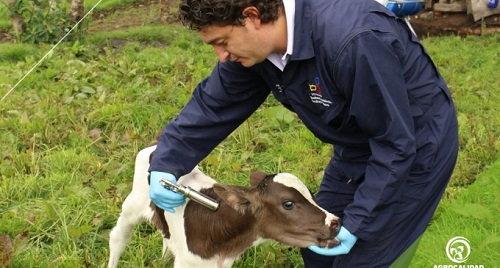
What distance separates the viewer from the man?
262 cm

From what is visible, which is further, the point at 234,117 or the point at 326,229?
the point at 234,117

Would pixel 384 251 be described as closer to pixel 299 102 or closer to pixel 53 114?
pixel 299 102

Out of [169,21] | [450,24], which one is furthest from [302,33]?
[169,21]

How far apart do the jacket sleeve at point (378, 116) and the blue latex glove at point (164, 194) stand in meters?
0.94

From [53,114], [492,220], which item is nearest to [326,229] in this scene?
[492,220]

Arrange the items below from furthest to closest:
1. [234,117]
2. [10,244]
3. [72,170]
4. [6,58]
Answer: [6,58], [72,170], [10,244], [234,117]

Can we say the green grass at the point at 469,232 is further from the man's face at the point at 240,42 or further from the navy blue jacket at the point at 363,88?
the man's face at the point at 240,42

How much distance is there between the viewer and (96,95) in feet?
23.7

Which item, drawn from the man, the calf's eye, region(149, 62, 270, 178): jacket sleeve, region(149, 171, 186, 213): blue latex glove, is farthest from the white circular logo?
region(149, 171, 186, 213): blue latex glove

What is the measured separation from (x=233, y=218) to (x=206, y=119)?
55 centimetres

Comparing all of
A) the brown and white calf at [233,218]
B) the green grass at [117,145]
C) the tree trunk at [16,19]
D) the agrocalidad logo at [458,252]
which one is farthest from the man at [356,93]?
the tree trunk at [16,19]

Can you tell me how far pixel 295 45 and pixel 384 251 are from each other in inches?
44.1

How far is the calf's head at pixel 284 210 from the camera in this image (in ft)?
10.4

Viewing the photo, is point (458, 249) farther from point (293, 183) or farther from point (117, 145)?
point (117, 145)
